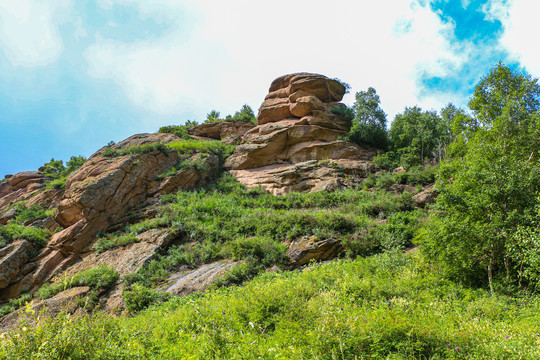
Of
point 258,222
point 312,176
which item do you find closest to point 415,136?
point 312,176

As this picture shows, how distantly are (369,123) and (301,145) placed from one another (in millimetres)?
7504

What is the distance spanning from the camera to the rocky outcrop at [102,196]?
1522 centimetres

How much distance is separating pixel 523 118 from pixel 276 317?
1989cm

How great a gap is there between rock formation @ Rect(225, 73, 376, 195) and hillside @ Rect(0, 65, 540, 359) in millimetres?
175

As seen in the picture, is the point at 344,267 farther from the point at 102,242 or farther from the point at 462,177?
the point at 102,242

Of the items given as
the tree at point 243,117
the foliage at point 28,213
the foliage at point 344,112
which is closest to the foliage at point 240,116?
the tree at point 243,117

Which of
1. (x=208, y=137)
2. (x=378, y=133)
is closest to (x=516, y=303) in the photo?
(x=378, y=133)

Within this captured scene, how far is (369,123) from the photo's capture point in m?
27.3

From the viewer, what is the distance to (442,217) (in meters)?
10.0

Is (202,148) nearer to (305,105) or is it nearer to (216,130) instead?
(216,130)

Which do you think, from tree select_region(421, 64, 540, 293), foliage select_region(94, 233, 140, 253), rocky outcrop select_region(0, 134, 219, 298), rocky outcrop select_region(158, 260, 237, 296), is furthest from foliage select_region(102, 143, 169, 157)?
tree select_region(421, 64, 540, 293)

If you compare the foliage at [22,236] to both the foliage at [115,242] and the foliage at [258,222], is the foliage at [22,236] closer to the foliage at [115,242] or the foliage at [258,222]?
the foliage at [115,242]

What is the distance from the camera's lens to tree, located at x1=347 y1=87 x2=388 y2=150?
1058 inches

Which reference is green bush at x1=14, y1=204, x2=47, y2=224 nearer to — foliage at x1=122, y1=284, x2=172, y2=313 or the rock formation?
the rock formation
